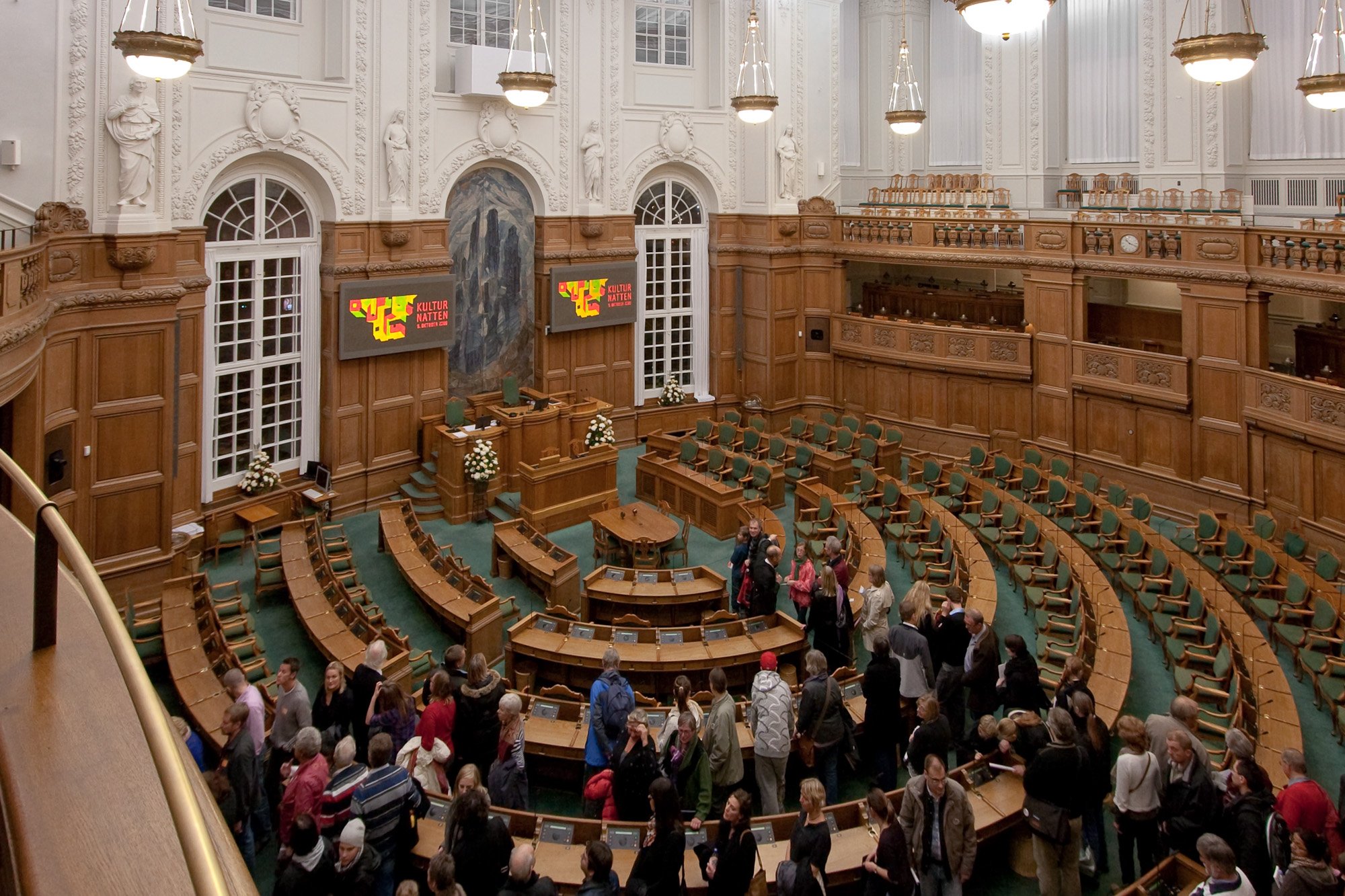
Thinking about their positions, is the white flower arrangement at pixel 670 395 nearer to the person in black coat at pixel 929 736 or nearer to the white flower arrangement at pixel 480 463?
the white flower arrangement at pixel 480 463

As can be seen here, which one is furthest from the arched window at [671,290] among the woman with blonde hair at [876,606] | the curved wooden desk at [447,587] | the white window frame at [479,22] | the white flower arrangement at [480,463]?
the woman with blonde hair at [876,606]

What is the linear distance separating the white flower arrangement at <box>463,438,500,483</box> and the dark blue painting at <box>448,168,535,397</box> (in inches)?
104

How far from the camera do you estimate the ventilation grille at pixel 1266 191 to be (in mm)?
16578

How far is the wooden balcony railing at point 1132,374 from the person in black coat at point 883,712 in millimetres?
10163

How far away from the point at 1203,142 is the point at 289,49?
14.9 meters

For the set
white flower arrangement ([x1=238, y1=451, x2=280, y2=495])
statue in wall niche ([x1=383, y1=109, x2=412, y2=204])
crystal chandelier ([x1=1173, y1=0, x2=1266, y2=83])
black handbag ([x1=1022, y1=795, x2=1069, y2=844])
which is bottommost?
black handbag ([x1=1022, y1=795, x2=1069, y2=844])

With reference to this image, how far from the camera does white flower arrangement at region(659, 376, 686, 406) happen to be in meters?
20.9

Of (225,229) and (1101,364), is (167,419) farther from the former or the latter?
(1101,364)

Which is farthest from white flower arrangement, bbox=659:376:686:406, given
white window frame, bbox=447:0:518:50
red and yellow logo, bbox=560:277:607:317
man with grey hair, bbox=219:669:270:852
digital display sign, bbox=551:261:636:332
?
man with grey hair, bbox=219:669:270:852

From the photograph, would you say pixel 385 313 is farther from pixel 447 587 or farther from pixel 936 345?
pixel 936 345

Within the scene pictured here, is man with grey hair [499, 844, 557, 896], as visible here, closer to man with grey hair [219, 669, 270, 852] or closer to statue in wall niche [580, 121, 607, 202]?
man with grey hair [219, 669, 270, 852]

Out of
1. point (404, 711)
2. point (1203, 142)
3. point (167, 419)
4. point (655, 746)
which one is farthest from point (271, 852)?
point (1203, 142)

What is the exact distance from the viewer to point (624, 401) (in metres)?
20.4

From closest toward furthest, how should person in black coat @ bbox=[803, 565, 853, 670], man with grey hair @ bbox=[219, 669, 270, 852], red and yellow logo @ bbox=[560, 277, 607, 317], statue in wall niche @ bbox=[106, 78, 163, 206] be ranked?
man with grey hair @ bbox=[219, 669, 270, 852], person in black coat @ bbox=[803, 565, 853, 670], statue in wall niche @ bbox=[106, 78, 163, 206], red and yellow logo @ bbox=[560, 277, 607, 317]
